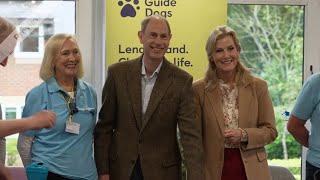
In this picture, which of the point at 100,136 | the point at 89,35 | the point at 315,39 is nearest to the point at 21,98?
the point at 89,35

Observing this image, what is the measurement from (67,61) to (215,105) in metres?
0.93

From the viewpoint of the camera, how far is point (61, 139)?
262 cm

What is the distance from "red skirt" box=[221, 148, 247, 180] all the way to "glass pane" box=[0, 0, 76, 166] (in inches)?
77.6

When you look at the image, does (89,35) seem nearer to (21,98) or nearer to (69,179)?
(21,98)

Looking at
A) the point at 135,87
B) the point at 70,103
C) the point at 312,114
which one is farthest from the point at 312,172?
the point at 70,103

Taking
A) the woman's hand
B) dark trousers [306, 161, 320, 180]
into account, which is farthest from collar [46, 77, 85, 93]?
dark trousers [306, 161, 320, 180]

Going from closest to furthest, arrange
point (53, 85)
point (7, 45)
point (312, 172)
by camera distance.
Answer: point (7, 45)
point (53, 85)
point (312, 172)

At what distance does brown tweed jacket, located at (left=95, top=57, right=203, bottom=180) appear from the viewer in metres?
2.66

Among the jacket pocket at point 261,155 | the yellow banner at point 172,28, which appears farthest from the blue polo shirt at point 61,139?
the yellow banner at point 172,28

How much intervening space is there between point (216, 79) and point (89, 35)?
4.84 ft

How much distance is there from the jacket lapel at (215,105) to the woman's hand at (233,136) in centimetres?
4

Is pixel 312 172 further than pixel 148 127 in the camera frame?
Yes

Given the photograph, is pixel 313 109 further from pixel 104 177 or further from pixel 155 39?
pixel 104 177

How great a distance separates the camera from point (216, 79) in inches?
113
